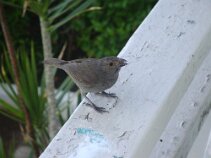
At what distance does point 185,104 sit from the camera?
1.63 meters

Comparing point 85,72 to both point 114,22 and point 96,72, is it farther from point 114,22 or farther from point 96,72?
point 114,22

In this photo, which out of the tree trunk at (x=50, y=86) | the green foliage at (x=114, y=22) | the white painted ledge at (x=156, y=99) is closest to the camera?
the white painted ledge at (x=156, y=99)

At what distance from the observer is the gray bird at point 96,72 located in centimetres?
186

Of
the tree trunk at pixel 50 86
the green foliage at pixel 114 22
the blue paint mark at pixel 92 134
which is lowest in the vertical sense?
the blue paint mark at pixel 92 134

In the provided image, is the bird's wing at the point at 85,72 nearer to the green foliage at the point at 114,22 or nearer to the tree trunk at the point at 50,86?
the tree trunk at the point at 50,86

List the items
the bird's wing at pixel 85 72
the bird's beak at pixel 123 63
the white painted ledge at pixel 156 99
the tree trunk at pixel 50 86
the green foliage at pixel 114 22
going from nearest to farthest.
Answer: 1. the white painted ledge at pixel 156 99
2. the bird's beak at pixel 123 63
3. the bird's wing at pixel 85 72
4. the tree trunk at pixel 50 86
5. the green foliage at pixel 114 22

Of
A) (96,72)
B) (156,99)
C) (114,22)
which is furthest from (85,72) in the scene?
(114,22)

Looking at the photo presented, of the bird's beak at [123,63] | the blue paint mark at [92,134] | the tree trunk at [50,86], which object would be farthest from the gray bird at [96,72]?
the tree trunk at [50,86]

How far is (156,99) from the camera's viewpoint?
1.68 meters

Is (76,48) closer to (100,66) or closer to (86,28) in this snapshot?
(86,28)

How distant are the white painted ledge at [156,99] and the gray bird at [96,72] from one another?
38mm

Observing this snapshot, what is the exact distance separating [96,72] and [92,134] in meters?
0.46

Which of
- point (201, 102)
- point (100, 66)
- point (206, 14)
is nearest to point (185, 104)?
point (201, 102)

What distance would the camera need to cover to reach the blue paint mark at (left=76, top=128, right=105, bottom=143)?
60.2 inches
